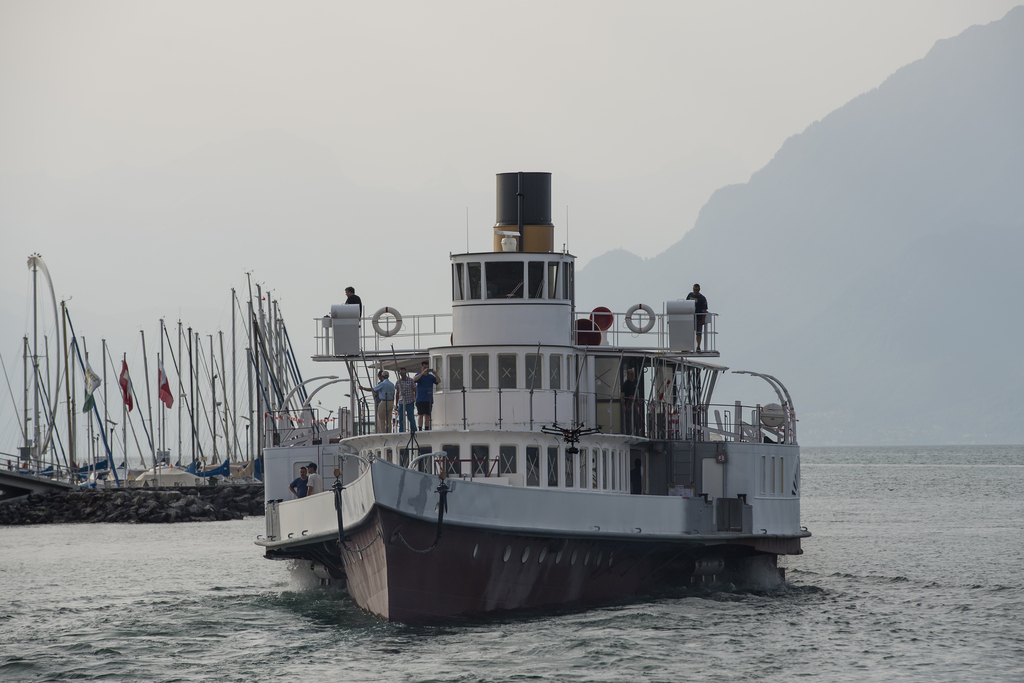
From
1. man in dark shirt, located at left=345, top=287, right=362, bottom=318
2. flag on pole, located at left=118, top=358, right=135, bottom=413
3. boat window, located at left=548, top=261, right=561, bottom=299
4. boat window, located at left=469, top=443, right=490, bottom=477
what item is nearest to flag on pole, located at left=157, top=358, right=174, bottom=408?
flag on pole, located at left=118, top=358, right=135, bottom=413

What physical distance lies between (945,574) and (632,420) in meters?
16.1

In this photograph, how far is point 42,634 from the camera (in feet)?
84.2

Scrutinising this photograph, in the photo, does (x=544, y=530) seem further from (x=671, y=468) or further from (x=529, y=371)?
(x=671, y=468)

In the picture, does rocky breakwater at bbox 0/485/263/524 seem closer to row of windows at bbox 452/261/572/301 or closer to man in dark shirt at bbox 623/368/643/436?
man in dark shirt at bbox 623/368/643/436

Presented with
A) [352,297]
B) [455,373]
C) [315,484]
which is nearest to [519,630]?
[455,373]

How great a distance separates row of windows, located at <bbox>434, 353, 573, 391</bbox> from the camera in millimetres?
25328

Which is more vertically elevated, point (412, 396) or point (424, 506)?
point (412, 396)

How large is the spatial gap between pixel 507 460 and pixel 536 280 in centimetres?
412

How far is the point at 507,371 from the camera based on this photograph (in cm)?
2542

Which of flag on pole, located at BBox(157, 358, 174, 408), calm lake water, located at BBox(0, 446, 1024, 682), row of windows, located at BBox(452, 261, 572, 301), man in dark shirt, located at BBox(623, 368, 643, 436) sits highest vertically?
row of windows, located at BBox(452, 261, 572, 301)

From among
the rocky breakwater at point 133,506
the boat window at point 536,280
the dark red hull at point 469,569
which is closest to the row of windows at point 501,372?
the boat window at point 536,280

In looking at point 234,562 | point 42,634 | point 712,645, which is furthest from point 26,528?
point 712,645

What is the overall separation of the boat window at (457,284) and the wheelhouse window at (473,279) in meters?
0.16

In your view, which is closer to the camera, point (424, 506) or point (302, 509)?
point (424, 506)
